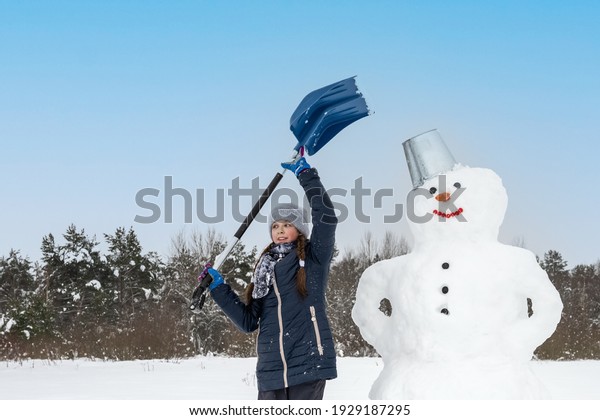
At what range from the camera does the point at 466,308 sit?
4434 millimetres

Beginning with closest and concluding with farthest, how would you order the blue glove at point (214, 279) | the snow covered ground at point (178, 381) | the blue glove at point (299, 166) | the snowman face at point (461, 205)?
the blue glove at point (299, 166) → the blue glove at point (214, 279) → the snowman face at point (461, 205) → the snow covered ground at point (178, 381)

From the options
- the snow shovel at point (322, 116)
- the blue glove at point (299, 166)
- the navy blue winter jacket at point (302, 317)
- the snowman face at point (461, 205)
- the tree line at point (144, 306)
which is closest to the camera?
the navy blue winter jacket at point (302, 317)

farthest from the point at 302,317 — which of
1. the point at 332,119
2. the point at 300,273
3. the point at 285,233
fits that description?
the point at 332,119

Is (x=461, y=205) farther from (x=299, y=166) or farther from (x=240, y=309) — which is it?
(x=240, y=309)

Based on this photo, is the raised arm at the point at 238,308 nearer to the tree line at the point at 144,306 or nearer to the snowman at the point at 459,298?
the snowman at the point at 459,298

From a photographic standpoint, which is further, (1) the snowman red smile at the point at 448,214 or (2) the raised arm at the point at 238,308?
(1) the snowman red smile at the point at 448,214

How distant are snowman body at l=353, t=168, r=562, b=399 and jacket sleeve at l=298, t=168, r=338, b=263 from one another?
1.11m

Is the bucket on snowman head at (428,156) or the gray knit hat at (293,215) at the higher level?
the bucket on snowman head at (428,156)

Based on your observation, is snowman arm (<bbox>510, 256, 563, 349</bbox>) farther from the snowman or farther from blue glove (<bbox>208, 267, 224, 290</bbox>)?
blue glove (<bbox>208, 267, 224, 290</bbox>)

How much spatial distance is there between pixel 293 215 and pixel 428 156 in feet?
4.48

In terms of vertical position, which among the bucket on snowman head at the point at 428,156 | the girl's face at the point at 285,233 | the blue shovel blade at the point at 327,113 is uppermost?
the blue shovel blade at the point at 327,113

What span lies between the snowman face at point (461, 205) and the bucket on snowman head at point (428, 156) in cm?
6

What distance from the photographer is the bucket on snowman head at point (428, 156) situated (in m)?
4.79

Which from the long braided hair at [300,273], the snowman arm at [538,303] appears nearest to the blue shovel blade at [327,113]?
the long braided hair at [300,273]
